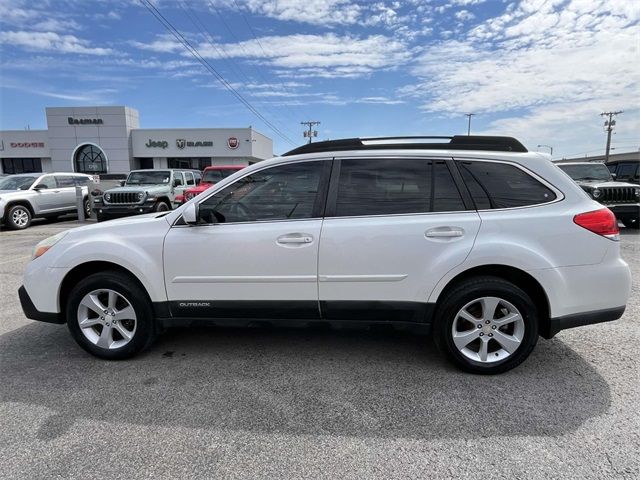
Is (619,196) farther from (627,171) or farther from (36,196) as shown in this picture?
(36,196)

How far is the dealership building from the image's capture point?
38.6 metres

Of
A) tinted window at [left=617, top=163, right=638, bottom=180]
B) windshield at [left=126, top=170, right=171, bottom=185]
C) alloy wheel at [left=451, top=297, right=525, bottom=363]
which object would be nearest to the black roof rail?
alloy wheel at [left=451, top=297, right=525, bottom=363]

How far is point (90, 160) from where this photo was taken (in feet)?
129

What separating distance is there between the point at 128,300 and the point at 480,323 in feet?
9.37

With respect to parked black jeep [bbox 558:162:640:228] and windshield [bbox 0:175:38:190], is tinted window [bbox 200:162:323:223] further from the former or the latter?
windshield [bbox 0:175:38:190]

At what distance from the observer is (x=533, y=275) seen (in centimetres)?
308

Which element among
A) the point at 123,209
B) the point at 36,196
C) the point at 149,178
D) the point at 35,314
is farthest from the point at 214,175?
the point at 35,314

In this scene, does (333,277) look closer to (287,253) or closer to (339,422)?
(287,253)

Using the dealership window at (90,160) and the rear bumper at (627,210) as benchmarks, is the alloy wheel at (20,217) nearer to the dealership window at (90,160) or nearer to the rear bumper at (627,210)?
the rear bumper at (627,210)

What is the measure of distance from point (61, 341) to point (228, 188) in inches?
92.4

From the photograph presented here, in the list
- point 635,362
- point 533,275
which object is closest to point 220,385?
point 533,275

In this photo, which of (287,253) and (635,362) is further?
(635,362)

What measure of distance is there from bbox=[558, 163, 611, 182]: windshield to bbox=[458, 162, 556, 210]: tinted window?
1056 cm

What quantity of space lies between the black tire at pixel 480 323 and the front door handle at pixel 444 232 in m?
0.38
